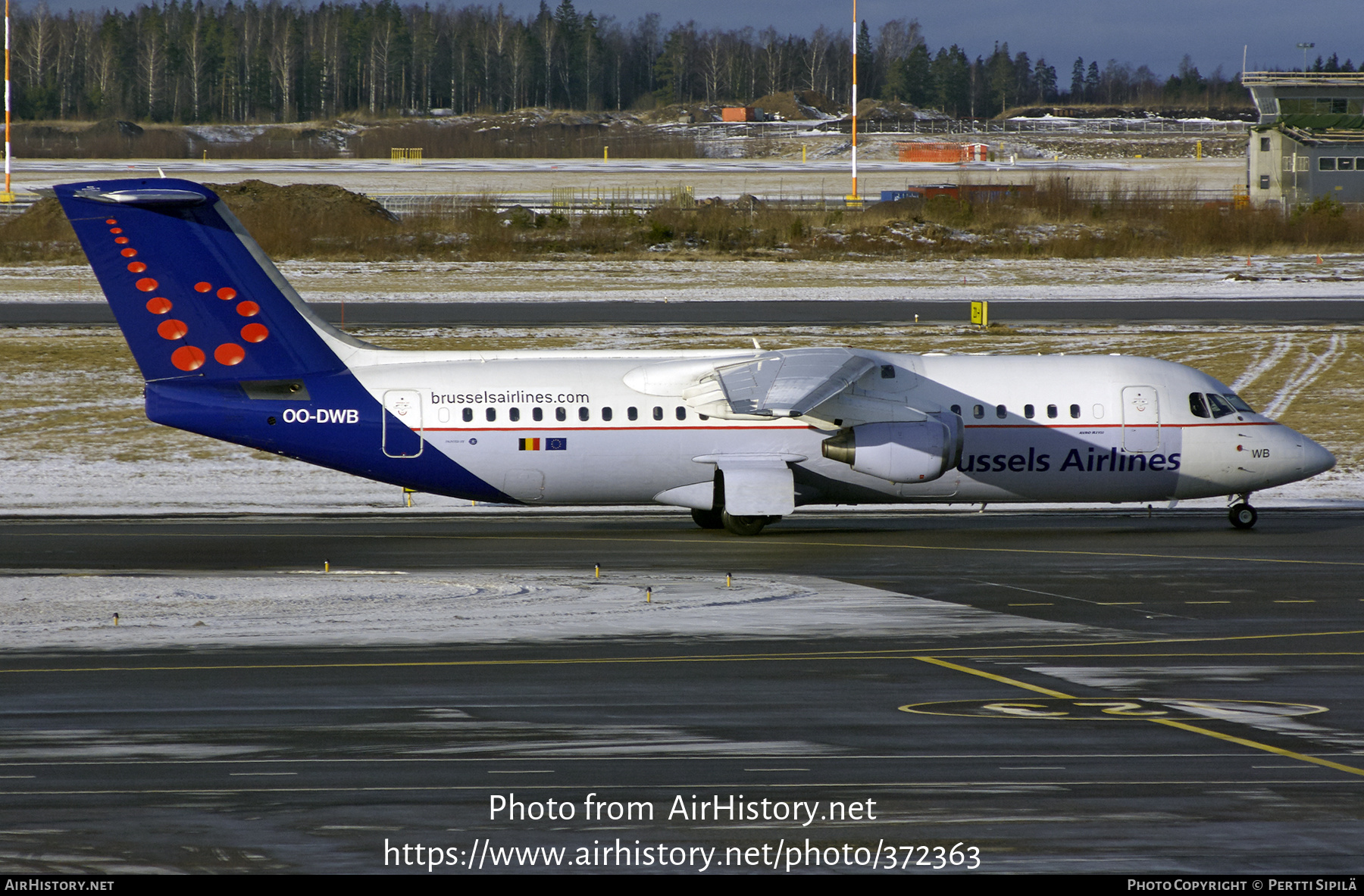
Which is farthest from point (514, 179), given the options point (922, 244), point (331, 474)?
point (331, 474)

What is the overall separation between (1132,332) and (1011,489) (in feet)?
71.1

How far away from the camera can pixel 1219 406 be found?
2755cm

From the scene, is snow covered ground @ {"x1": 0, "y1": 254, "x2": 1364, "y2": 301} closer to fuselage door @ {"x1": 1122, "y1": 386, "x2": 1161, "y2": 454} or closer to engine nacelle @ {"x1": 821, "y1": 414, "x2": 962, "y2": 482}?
fuselage door @ {"x1": 1122, "y1": 386, "x2": 1161, "y2": 454}

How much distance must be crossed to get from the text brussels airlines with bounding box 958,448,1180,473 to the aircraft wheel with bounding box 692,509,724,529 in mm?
4641

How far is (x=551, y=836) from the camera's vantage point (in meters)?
11.3

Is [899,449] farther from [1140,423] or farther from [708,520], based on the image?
[1140,423]

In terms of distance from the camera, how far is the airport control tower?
84.8 m

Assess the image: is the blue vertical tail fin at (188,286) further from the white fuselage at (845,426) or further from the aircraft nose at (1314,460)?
the aircraft nose at (1314,460)

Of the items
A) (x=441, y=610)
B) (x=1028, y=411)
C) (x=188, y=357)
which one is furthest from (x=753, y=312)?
(x=441, y=610)

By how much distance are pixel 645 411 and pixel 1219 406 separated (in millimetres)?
10926

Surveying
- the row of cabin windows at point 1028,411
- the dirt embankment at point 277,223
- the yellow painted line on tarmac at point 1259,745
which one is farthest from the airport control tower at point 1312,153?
the yellow painted line on tarmac at point 1259,745

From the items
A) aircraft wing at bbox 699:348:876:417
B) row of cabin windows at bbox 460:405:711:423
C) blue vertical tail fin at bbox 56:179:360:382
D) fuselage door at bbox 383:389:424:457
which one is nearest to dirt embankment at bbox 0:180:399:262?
blue vertical tail fin at bbox 56:179:360:382

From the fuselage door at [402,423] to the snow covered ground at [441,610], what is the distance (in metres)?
3.56

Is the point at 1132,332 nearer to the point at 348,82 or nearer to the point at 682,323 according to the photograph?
the point at 682,323
